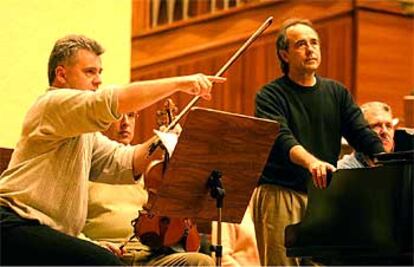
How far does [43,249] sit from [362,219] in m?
1.34

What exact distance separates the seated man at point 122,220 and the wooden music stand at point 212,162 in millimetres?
541

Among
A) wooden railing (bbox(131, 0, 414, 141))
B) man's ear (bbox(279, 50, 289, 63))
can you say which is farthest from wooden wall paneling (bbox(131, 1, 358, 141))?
man's ear (bbox(279, 50, 289, 63))

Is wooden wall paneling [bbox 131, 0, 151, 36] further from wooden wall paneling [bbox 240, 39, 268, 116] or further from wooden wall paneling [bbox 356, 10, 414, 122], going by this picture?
wooden wall paneling [bbox 356, 10, 414, 122]

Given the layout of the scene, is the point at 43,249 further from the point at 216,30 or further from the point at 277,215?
the point at 216,30

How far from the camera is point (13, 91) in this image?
499 cm

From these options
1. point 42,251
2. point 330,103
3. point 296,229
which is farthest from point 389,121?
point 42,251

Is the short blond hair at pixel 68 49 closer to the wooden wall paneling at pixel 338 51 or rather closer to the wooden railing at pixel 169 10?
the wooden wall paneling at pixel 338 51

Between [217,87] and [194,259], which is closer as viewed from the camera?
[194,259]

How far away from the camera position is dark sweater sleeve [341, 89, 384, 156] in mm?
4598

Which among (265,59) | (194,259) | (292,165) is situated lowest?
(194,259)

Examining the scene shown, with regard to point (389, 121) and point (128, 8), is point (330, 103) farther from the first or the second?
point (128, 8)

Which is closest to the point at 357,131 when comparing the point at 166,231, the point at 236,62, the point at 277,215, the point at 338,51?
the point at 277,215

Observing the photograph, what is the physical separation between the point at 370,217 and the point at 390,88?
14.4ft

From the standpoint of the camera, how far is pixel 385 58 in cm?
815
